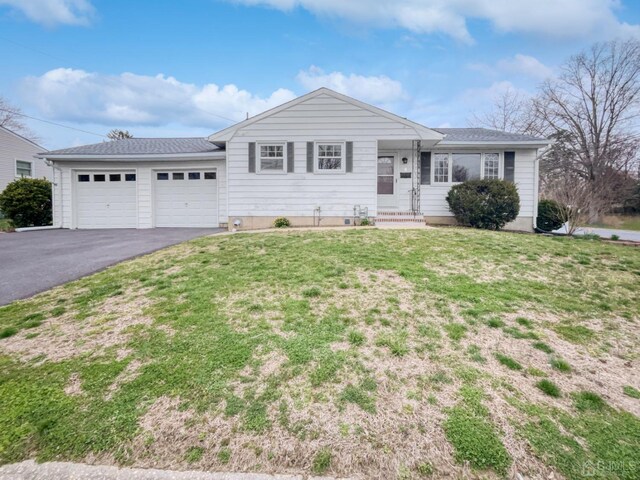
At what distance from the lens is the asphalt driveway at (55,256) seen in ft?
18.6

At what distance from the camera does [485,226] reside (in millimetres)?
11703

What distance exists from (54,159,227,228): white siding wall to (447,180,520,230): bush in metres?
9.38

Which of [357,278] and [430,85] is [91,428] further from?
[430,85]

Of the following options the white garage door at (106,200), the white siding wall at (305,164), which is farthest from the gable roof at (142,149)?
the white siding wall at (305,164)

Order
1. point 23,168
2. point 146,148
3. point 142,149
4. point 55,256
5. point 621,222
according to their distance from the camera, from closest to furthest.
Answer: point 55,256
point 142,149
point 146,148
point 23,168
point 621,222

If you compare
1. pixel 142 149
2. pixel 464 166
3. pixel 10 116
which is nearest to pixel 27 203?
pixel 142 149

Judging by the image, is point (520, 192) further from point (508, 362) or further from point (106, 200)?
point (106, 200)

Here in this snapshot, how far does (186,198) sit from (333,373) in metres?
12.6

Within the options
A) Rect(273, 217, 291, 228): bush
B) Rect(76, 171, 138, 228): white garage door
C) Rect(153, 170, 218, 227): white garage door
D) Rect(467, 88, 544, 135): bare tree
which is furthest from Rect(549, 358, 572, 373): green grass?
Rect(467, 88, 544, 135): bare tree

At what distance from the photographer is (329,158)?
1191cm

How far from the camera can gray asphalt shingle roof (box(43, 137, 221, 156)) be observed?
531 inches

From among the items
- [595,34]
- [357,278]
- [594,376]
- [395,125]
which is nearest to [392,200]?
[395,125]

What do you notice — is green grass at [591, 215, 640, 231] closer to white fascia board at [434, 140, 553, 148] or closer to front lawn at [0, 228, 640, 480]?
white fascia board at [434, 140, 553, 148]

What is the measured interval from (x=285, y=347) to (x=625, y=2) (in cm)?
1888
